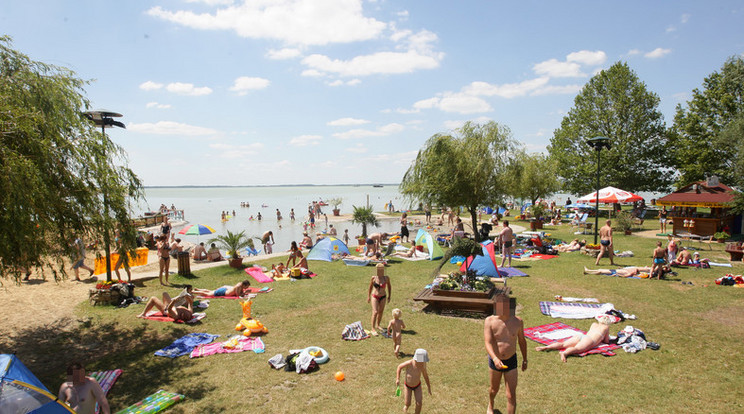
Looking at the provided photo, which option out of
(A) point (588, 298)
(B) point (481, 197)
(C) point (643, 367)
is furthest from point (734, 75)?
(C) point (643, 367)

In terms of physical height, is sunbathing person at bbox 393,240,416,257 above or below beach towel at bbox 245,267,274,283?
above

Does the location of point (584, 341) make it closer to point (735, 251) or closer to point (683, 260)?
point (683, 260)

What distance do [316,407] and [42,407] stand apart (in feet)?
10.9

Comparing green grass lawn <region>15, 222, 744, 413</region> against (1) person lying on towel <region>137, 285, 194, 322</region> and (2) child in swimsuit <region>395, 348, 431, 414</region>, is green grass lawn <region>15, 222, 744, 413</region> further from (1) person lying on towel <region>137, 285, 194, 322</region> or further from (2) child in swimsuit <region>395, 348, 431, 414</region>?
(2) child in swimsuit <region>395, 348, 431, 414</region>

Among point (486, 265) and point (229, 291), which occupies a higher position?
point (486, 265)

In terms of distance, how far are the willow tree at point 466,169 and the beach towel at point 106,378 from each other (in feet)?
53.0

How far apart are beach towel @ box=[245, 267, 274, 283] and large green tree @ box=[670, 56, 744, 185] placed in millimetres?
31721

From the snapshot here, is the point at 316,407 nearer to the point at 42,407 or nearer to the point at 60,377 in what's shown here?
the point at 42,407

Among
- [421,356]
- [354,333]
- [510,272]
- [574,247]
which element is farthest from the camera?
[574,247]

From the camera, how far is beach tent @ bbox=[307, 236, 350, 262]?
17438 millimetres

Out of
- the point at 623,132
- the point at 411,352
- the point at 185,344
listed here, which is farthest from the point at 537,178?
the point at 185,344

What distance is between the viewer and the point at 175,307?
969cm

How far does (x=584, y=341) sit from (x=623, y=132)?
113 feet

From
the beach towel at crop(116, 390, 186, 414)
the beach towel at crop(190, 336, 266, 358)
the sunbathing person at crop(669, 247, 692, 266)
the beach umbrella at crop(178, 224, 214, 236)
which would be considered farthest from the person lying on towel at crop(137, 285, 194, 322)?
the sunbathing person at crop(669, 247, 692, 266)
